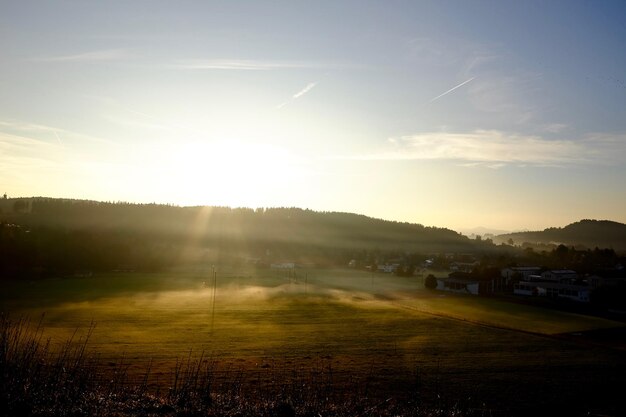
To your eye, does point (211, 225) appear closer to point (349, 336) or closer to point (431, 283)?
point (431, 283)

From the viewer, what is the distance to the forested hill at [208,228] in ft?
416

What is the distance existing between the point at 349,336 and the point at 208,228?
414 feet

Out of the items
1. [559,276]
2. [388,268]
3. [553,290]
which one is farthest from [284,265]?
[553,290]

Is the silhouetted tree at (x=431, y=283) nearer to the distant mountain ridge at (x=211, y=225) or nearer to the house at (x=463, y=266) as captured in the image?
the house at (x=463, y=266)

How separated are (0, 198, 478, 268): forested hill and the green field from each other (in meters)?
48.4

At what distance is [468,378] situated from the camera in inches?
1094

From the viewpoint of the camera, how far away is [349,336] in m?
41.1

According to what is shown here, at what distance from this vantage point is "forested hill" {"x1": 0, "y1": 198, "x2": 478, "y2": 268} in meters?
127

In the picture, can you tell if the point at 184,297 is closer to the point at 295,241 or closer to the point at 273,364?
the point at 273,364

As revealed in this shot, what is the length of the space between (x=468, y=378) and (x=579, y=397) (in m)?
5.57

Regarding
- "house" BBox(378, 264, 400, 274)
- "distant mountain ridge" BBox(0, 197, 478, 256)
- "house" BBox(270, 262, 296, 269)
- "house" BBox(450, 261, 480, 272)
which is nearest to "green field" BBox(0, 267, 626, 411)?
"house" BBox(450, 261, 480, 272)

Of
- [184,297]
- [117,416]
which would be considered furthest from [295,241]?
[117,416]

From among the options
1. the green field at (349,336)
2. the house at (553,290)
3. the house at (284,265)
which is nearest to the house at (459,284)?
the house at (553,290)

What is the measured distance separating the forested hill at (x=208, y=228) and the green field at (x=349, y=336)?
4838 centimetres
